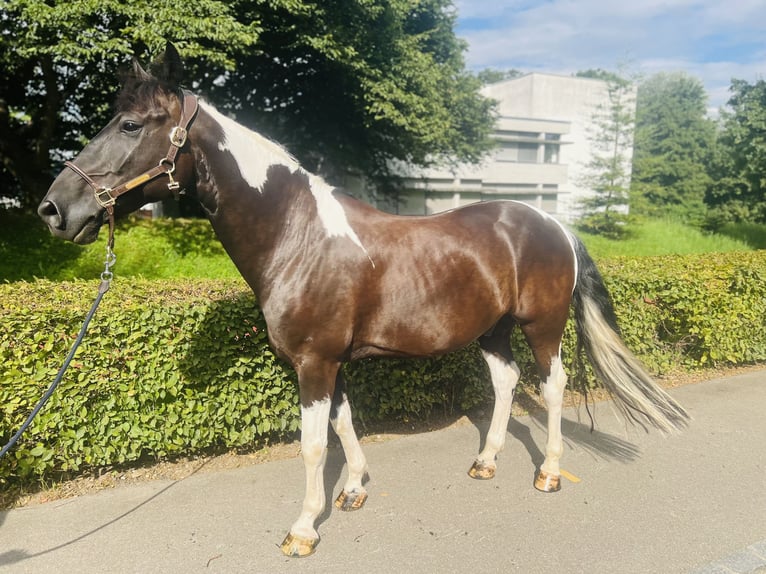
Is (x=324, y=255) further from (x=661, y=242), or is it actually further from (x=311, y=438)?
(x=661, y=242)

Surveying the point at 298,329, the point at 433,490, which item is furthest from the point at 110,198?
the point at 433,490

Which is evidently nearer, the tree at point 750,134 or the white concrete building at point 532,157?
the tree at point 750,134

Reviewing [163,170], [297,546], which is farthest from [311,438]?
[163,170]

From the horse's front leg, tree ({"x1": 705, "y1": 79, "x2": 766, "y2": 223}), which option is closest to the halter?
the horse's front leg

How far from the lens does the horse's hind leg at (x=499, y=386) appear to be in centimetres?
362

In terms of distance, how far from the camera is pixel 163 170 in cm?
234

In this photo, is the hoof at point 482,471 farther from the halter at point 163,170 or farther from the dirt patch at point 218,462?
the halter at point 163,170

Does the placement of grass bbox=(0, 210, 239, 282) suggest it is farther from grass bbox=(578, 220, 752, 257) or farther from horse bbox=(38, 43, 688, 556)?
grass bbox=(578, 220, 752, 257)

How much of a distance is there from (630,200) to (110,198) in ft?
84.3

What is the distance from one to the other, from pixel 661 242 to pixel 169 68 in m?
23.9

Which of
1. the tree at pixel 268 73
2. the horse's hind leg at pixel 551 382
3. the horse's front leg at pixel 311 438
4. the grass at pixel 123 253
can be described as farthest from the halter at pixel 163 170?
the tree at pixel 268 73

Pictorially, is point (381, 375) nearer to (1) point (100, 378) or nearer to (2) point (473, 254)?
(2) point (473, 254)

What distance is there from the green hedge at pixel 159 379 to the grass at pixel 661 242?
15989 millimetres

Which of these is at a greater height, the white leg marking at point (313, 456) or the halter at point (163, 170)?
the halter at point (163, 170)
